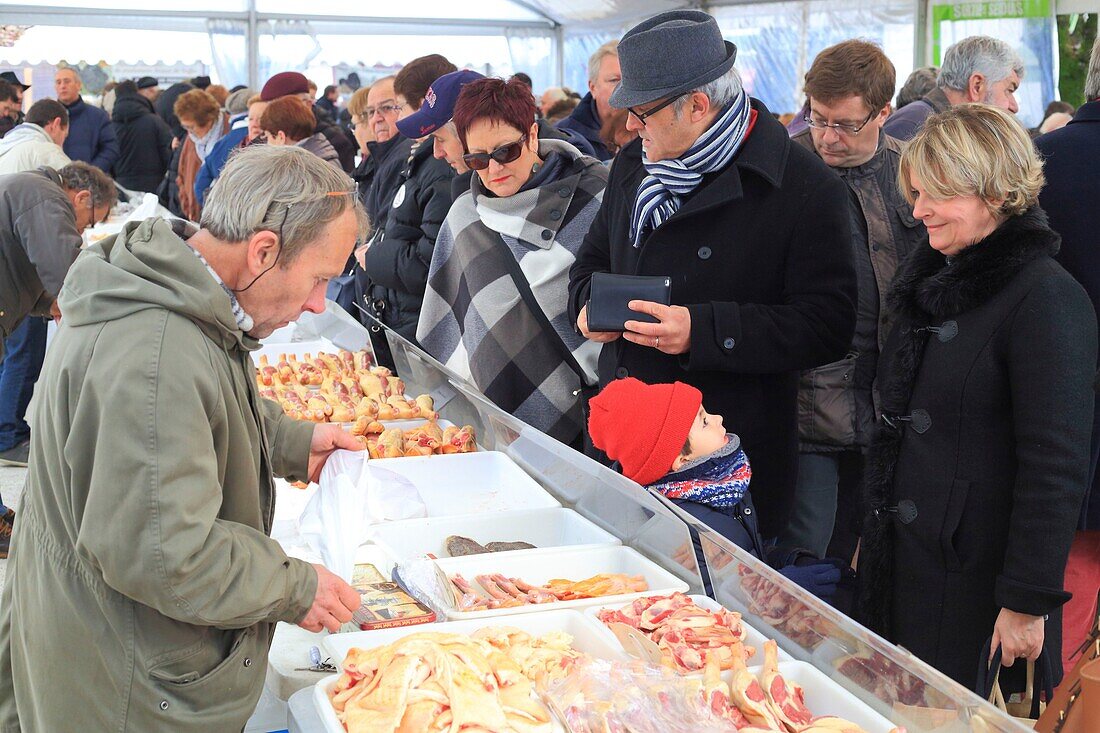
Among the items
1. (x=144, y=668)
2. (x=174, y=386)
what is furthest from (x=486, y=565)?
(x=174, y=386)

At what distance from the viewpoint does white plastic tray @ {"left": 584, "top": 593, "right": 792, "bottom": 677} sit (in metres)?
1.58

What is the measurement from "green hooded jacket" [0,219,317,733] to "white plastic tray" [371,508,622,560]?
24.0 inches

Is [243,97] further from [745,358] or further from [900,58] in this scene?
[745,358]

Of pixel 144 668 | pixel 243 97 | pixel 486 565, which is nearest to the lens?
pixel 144 668

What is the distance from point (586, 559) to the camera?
2.00m

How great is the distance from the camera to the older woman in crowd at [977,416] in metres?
1.84

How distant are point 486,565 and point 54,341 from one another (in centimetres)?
88

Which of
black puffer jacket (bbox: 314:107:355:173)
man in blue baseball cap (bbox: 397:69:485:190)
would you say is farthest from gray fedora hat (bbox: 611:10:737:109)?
black puffer jacket (bbox: 314:107:355:173)

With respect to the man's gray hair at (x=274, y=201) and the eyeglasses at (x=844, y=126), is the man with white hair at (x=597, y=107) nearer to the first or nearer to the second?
the eyeglasses at (x=844, y=126)

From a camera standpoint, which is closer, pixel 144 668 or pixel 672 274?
pixel 144 668

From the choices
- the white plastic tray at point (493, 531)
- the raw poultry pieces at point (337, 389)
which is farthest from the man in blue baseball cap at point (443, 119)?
the white plastic tray at point (493, 531)

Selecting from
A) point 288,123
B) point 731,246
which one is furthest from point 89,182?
point 731,246

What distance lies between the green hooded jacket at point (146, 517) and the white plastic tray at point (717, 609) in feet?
1.59

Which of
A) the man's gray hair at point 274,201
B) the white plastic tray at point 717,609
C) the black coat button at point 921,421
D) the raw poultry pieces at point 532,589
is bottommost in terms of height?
the raw poultry pieces at point 532,589
